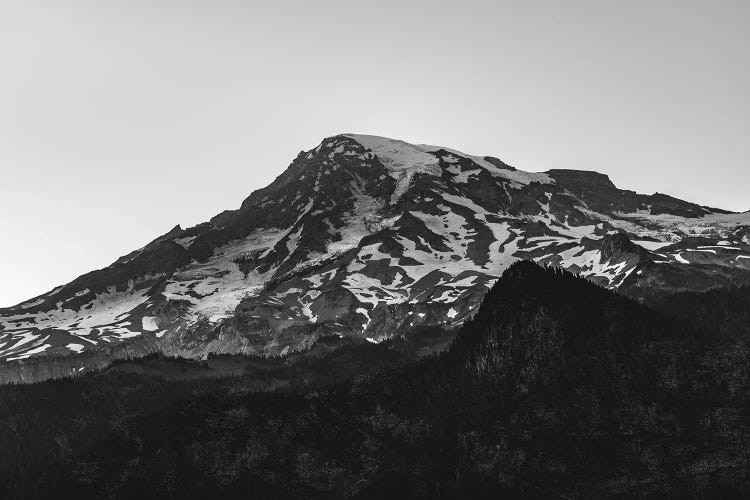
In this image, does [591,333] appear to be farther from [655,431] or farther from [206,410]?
[206,410]

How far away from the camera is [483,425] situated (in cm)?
9575

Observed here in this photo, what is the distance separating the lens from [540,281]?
386 feet

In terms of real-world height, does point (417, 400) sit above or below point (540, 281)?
below

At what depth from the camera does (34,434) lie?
111 m

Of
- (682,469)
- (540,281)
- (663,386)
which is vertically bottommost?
(682,469)

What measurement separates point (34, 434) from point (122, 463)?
74.8 feet

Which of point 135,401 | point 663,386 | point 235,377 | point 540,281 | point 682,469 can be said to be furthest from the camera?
point 235,377

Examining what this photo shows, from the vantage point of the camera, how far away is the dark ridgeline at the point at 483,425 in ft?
284

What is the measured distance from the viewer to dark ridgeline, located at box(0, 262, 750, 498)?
3413 inches

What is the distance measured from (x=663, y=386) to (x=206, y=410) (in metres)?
57.6

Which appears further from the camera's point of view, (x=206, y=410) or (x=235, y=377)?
(x=235, y=377)

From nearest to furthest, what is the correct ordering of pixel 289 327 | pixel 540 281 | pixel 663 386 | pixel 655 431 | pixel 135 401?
1. pixel 655 431
2. pixel 663 386
3. pixel 540 281
4. pixel 135 401
5. pixel 289 327

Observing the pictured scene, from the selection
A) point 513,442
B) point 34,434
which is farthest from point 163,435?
point 513,442

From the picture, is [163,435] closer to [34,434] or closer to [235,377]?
[34,434]
